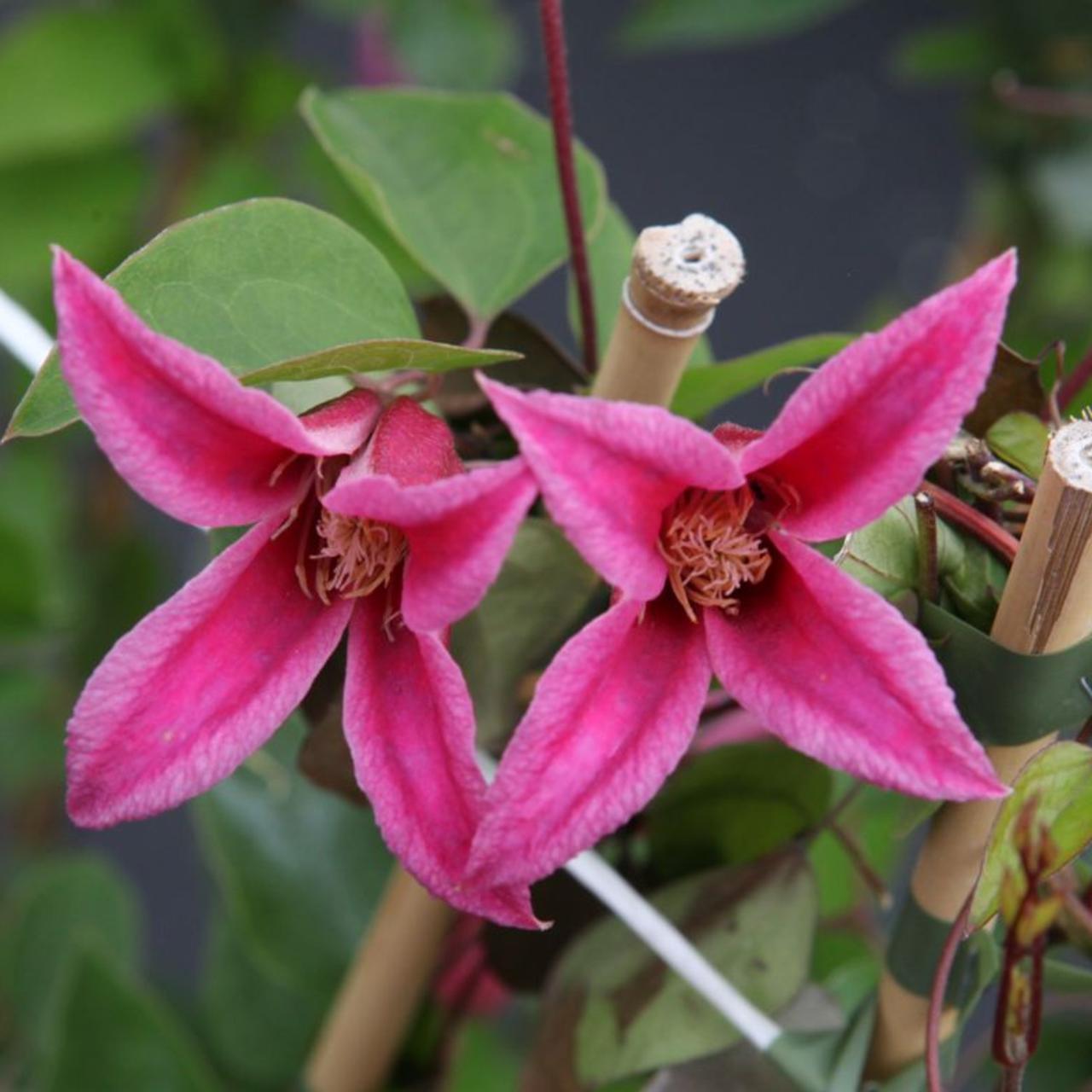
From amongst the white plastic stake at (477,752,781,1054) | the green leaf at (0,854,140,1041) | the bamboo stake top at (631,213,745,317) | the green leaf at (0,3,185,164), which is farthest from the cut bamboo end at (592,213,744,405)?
the green leaf at (0,3,185,164)

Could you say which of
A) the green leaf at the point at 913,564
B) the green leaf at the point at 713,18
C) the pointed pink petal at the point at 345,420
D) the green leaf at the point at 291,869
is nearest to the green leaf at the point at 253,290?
the pointed pink petal at the point at 345,420

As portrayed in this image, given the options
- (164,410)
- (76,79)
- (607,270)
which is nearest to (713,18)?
(76,79)

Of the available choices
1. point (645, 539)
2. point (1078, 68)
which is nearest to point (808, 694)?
point (645, 539)

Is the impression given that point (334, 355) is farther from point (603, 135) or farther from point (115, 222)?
point (603, 135)

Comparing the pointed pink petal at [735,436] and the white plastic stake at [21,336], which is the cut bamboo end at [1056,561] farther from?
the white plastic stake at [21,336]

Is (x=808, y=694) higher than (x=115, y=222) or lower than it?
higher

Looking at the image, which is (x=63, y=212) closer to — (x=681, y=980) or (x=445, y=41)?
(x=445, y=41)

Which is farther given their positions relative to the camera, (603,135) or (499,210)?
(603,135)
